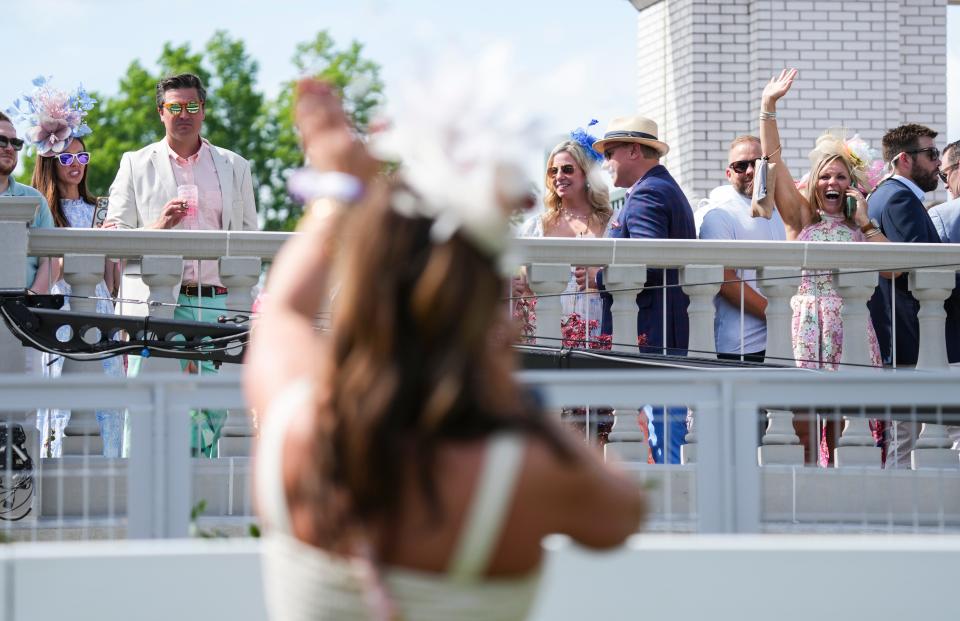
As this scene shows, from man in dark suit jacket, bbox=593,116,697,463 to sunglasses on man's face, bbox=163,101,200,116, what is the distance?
2087 millimetres

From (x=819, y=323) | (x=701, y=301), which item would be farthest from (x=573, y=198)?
(x=819, y=323)

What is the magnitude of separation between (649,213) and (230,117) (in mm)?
38254

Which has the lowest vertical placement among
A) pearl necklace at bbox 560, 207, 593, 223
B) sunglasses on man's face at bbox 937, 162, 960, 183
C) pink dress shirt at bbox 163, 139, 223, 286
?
pearl necklace at bbox 560, 207, 593, 223

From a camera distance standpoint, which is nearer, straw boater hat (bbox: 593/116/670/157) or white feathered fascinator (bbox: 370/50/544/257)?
white feathered fascinator (bbox: 370/50/544/257)

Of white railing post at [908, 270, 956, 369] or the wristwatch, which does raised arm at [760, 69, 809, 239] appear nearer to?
the wristwatch

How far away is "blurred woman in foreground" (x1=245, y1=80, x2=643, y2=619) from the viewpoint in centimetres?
191

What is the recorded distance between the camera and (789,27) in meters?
14.5

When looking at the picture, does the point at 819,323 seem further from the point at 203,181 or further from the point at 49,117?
the point at 49,117

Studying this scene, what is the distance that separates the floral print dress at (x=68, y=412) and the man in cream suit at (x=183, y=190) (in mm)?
156

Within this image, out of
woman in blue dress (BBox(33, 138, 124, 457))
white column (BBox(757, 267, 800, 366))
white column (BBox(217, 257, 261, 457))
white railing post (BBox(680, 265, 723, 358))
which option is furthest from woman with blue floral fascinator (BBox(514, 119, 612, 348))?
woman in blue dress (BBox(33, 138, 124, 457))

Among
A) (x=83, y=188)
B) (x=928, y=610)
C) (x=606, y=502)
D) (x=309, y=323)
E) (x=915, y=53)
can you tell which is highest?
(x=915, y=53)

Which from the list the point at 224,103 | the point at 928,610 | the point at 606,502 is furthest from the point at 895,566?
the point at 224,103

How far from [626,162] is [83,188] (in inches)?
120

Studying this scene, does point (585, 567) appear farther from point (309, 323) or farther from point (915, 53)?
point (915, 53)
